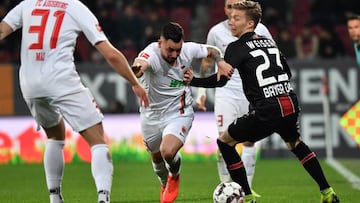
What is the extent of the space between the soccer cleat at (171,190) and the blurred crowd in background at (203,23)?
32.5ft

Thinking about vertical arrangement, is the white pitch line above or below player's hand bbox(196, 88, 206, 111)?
below

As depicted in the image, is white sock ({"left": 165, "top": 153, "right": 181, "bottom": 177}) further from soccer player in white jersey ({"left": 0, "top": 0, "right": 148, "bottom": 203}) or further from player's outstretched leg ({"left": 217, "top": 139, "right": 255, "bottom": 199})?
soccer player in white jersey ({"left": 0, "top": 0, "right": 148, "bottom": 203})

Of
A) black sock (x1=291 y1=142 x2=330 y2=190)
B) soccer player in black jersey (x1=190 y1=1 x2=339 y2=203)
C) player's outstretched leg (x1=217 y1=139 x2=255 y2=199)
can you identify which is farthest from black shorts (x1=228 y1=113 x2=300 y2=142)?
black sock (x1=291 y1=142 x2=330 y2=190)

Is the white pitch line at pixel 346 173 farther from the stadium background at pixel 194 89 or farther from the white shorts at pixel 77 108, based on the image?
the white shorts at pixel 77 108

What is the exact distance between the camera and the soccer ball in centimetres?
853

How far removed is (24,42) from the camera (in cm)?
799

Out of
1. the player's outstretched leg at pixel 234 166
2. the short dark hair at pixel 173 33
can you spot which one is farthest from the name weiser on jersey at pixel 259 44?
the player's outstretched leg at pixel 234 166

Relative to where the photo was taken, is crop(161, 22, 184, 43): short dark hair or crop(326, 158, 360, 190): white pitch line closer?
crop(161, 22, 184, 43): short dark hair

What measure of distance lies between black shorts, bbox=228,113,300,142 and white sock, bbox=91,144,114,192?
1.41 meters

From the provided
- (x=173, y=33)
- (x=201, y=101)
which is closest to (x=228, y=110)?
(x=201, y=101)

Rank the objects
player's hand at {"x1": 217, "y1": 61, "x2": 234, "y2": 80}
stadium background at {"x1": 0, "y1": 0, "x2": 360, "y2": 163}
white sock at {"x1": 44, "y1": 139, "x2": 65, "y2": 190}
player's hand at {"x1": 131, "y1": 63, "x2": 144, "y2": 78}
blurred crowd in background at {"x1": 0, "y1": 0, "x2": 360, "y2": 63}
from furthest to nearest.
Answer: blurred crowd in background at {"x1": 0, "y1": 0, "x2": 360, "y2": 63} → stadium background at {"x1": 0, "y1": 0, "x2": 360, "y2": 163} → player's hand at {"x1": 131, "y1": 63, "x2": 144, "y2": 78} → player's hand at {"x1": 217, "y1": 61, "x2": 234, "y2": 80} → white sock at {"x1": 44, "y1": 139, "x2": 65, "y2": 190}

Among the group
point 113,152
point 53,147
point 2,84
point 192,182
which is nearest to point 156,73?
point 53,147

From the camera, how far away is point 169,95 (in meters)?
9.88

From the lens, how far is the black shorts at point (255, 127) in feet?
28.5
